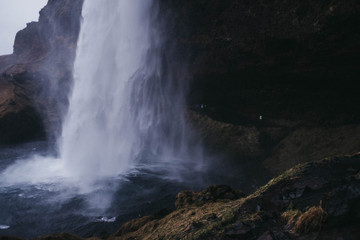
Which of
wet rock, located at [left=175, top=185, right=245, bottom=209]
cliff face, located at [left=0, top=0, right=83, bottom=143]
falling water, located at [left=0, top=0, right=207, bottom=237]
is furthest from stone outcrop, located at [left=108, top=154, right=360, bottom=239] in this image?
cliff face, located at [left=0, top=0, right=83, bottom=143]

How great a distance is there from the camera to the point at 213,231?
168 inches

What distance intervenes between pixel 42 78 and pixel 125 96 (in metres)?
23.3

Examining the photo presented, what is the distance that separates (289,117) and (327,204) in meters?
11.2

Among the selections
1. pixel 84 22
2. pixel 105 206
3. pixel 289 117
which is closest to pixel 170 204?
pixel 105 206

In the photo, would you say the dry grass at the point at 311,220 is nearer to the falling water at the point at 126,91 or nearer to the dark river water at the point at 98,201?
the dark river water at the point at 98,201

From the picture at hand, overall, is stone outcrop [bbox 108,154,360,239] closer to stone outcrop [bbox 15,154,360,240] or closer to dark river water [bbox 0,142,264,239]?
stone outcrop [bbox 15,154,360,240]

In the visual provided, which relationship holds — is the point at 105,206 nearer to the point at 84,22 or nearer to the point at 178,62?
the point at 178,62

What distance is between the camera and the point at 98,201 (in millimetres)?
10953

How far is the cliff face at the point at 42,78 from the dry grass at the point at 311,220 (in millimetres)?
28842

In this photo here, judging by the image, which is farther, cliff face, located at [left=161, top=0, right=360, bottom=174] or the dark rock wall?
cliff face, located at [left=161, top=0, right=360, bottom=174]

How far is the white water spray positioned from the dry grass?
42.6 feet

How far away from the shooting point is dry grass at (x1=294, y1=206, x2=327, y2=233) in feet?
11.7

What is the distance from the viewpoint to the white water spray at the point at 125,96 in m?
17.9

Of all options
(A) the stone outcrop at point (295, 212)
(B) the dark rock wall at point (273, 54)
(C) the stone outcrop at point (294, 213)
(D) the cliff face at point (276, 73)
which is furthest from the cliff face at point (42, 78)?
(A) the stone outcrop at point (295, 212)
